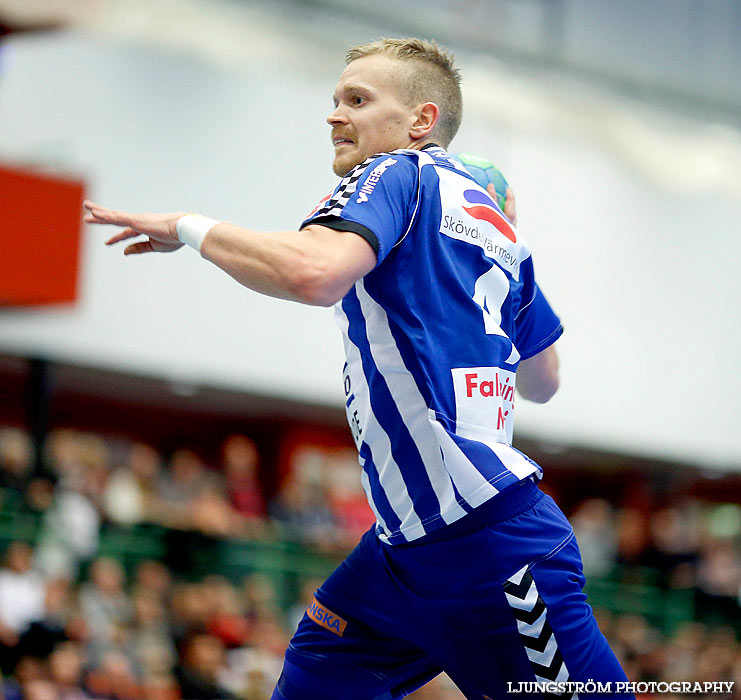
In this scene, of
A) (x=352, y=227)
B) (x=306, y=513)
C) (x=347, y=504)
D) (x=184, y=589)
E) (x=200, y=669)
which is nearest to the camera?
(x=352, y=227)

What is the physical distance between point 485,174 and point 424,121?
58cm

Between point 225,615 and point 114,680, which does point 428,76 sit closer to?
point 114,680

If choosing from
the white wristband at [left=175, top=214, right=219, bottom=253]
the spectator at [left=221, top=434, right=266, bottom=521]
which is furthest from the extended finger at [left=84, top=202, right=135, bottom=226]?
the spectator at [left=221, top=434, right=266, bottom=521]

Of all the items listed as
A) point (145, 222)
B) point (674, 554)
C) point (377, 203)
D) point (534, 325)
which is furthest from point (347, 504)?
point (377, 203)

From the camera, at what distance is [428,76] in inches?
149

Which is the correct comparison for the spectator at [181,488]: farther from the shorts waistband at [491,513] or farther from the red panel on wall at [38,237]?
the shorts waistband at [491,513]

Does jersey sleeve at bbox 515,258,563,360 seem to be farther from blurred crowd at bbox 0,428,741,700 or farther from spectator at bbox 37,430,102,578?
spectator at bbox 37,430,102,578

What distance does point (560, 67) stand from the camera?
20.2m

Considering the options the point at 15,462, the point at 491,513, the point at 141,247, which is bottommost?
the point at 15,462

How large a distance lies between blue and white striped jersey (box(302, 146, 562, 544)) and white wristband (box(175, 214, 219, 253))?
33 cm

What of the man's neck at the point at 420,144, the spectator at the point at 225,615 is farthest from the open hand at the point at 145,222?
the spectator at the point at 225,615

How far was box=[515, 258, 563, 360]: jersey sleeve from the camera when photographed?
13.0ft

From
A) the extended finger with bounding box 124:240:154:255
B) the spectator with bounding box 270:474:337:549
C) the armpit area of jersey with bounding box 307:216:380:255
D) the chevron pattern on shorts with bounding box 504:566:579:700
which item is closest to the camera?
the armpit area of jersey with bounding box 307:216:380:255

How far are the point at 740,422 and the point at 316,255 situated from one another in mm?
20637
